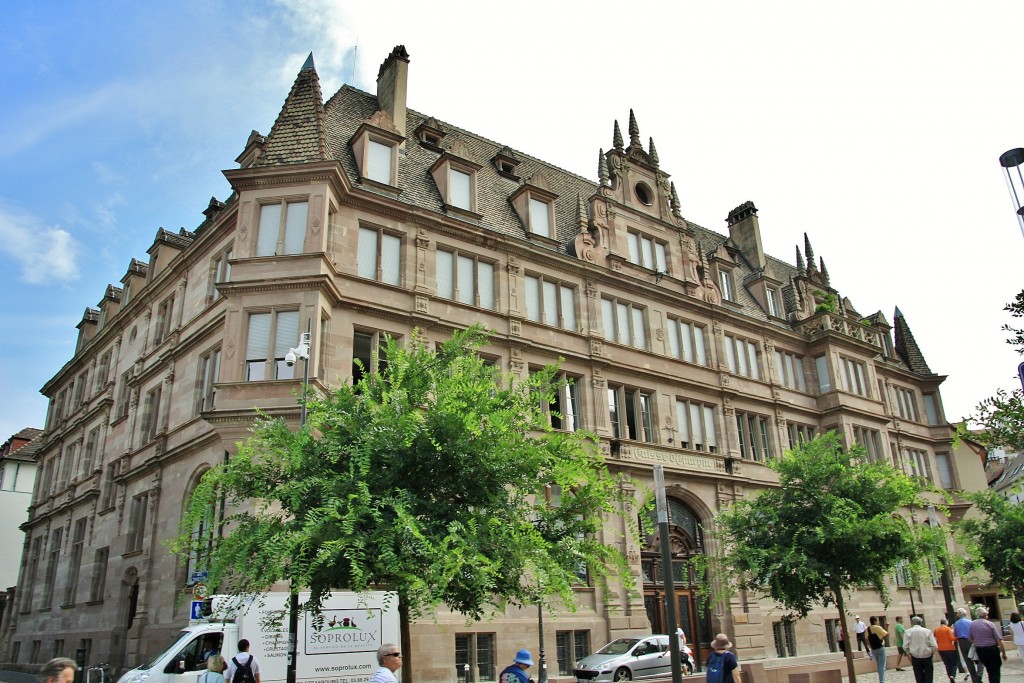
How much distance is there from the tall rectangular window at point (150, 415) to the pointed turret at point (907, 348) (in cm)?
4136

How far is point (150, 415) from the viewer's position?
102 ft

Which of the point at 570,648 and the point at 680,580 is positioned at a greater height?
the point at 680,580

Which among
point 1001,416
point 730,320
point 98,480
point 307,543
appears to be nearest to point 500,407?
point 307,543

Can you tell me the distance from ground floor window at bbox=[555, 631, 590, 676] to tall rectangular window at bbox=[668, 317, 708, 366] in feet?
40.9

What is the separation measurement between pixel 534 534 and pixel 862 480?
11963mm

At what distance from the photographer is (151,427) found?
Result: 30.5m

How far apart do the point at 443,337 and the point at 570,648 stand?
1075 centimetres

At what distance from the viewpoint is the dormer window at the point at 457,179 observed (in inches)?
1146

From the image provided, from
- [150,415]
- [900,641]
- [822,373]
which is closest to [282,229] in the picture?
[150,415]

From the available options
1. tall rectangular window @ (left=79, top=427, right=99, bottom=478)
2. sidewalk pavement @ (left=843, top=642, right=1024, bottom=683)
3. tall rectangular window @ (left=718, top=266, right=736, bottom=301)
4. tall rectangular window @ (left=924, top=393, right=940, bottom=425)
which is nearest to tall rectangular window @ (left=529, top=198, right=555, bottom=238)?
tall rectangular window @ (left=718, top=266, right=736, bottom=301)

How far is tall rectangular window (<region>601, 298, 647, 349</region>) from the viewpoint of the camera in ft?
103

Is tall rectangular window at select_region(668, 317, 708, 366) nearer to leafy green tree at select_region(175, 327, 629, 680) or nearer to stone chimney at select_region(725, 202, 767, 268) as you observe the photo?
stone chimney at select_region(725, 202, 767, 268)

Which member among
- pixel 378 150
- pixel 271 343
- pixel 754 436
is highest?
pixel 378 150

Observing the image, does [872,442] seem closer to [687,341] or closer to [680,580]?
[687,341]
